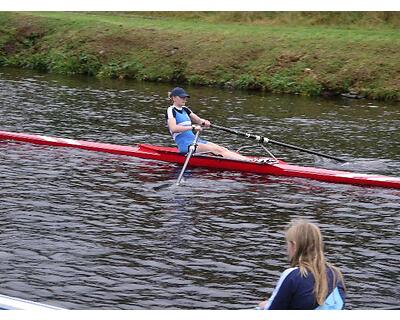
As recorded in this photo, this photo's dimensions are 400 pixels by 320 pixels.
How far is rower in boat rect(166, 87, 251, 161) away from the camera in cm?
2038

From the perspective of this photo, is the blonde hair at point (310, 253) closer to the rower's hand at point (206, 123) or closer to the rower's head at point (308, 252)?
the rower's head at point (308, 252)

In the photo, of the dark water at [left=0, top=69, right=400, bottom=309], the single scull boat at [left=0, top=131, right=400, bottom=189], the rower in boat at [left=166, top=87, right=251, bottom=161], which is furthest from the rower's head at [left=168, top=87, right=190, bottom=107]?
the dark water at [left=0, top=69, right=400, bottom=309]

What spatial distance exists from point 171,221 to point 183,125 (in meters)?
5.20

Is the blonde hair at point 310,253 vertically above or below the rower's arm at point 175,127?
above

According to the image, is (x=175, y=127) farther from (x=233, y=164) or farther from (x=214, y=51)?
(x=214, y=51)

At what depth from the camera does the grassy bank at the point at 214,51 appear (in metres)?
37.9

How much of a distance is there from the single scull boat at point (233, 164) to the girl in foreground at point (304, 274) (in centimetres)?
1116

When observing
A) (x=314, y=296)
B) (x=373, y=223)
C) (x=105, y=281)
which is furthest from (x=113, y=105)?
(x=314, y=296)

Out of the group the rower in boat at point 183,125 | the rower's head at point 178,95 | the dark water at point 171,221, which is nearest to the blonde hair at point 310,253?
the dark water at point 171,221

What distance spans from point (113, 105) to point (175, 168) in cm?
1214

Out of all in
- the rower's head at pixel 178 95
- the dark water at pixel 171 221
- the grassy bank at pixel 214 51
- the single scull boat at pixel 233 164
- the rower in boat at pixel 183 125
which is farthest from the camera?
the grassy bank at pixel 214 51

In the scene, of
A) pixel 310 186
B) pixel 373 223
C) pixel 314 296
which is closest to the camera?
pixel 314 296

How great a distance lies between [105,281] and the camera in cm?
1226

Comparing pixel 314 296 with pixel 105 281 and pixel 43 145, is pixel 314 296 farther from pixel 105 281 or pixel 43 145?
pixel 43 145
